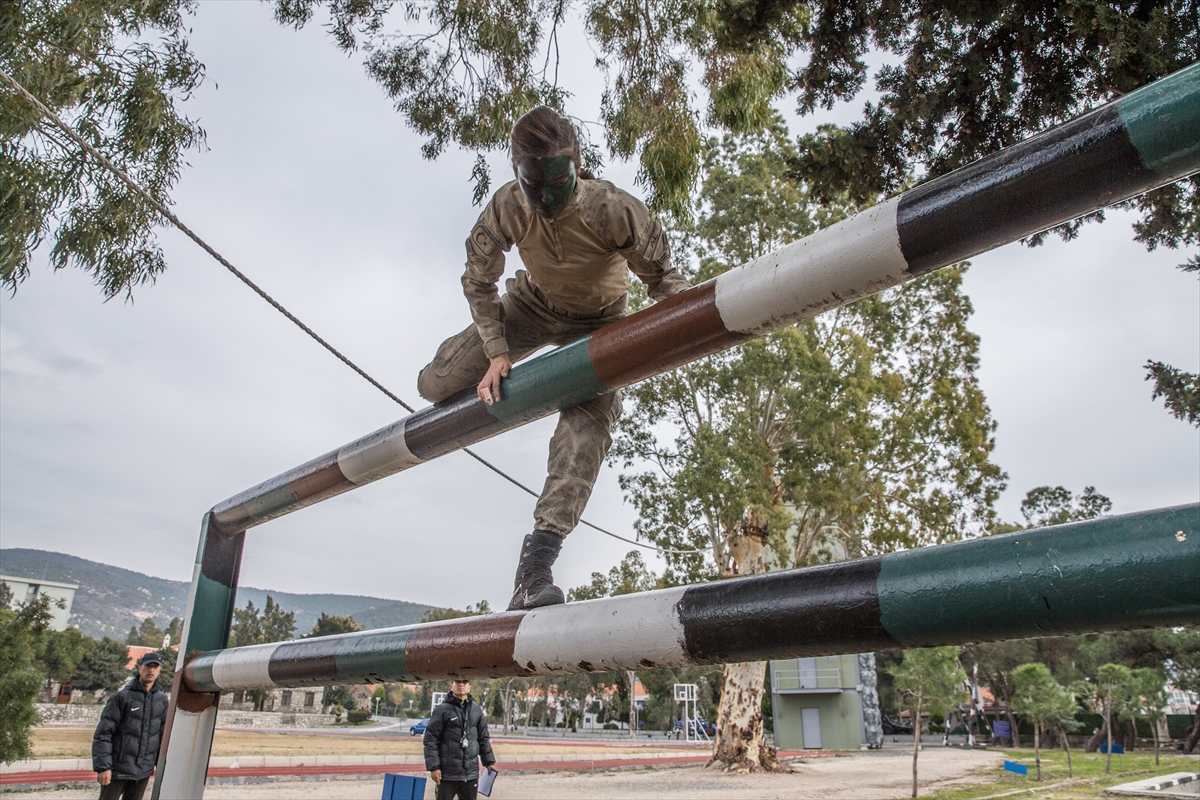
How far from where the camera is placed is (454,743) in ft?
21.0

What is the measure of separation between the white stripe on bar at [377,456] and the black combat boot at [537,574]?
1.14 ft

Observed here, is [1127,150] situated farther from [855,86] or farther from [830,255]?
[855,86]

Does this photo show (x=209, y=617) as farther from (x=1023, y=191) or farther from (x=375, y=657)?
(x=1023, y=191)

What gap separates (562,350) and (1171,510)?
1.02m

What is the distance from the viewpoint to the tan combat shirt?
1905mm

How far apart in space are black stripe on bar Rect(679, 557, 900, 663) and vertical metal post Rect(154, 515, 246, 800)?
1.69m

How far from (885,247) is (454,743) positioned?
21.0 ft

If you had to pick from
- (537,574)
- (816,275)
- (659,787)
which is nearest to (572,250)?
(537,574)

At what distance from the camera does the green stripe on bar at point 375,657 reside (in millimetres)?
1483

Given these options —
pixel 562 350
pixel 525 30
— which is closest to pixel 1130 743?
pixel 525 30

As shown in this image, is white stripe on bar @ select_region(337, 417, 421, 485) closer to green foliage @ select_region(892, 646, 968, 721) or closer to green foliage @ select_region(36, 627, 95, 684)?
green foliage @ select_region(892, 646, 968, 721)

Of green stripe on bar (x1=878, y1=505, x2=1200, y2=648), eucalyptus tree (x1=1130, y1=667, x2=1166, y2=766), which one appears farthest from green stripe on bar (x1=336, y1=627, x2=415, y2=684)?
eucalyptus tree (x1=1130, y1=667, x2=1166, y2=766)

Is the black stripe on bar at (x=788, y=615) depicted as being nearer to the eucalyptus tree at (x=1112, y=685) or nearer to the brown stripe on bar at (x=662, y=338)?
the brown stripe on bar at (x=662, y=338)

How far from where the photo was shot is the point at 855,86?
3979mm
